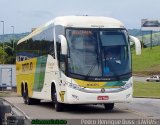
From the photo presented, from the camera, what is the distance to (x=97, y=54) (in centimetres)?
2123

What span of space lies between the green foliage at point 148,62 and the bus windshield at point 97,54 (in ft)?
282

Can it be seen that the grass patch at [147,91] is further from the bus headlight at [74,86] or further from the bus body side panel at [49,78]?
the bus headlight at [74,86]

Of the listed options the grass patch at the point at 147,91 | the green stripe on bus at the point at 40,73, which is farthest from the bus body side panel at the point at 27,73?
the grass patch at the point at 147,91

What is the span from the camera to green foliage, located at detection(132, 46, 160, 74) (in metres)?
114

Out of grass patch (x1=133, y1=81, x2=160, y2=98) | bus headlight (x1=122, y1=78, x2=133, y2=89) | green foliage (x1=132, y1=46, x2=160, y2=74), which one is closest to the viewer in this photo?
bus headlight (x1=122, y1=78, x2=133, y2=89)

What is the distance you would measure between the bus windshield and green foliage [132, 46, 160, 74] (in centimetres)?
8600

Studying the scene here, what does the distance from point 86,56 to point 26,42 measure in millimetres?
9617

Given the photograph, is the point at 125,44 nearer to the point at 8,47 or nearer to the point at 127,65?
the point at 127,65

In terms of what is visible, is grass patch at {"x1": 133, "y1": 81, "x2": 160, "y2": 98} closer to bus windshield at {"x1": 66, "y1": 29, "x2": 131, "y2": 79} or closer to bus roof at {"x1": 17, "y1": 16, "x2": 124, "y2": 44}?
bus roof at {"x1": 17, "y1": 16, "x2": 124, "y2": 44}

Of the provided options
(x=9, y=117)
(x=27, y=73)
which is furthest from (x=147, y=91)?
(x=9, y=117)

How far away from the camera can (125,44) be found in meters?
21.6

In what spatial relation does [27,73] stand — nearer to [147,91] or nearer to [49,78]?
[49,78]

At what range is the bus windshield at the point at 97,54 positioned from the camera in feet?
69.2

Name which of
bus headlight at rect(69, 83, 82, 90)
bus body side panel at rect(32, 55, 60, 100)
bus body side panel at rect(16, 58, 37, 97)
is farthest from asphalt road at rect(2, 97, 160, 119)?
bus body side panel at rect(16, 58, 37, 97)
